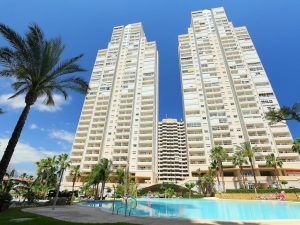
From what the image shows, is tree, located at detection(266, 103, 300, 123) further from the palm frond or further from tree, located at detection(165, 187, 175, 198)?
tree, located at detection(165, 187, 175, 198)

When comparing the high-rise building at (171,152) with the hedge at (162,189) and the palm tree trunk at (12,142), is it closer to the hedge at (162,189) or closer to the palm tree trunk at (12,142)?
the hedge at (162,189)

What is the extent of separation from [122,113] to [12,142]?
70183 mm

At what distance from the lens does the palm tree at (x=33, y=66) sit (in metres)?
13.6

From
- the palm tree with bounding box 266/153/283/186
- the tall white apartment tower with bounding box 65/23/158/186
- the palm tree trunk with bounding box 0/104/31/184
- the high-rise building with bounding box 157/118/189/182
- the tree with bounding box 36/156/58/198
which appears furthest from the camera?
the high-rise building with bounding box 157/118/189/182

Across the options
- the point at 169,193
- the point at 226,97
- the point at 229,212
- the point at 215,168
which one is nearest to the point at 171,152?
the point at 226,97

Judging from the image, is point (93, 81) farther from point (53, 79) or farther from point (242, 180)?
point (53, 79)

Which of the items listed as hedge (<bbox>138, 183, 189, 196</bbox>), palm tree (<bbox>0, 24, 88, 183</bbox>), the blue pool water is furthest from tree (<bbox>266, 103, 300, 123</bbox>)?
hedge (<bbox>138, 183, 189, 196</bbox>)

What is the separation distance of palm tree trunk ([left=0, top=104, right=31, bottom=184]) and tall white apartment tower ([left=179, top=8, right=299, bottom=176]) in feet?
185

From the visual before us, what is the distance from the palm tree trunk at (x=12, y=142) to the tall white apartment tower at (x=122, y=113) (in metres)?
59.2

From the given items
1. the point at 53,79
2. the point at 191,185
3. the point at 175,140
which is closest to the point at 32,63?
the point at 53,79

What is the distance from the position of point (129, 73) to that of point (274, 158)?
62.6m

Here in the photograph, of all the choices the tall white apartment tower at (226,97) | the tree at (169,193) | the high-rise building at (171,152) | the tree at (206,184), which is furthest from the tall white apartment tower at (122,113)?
the high-rise building at (171,152)

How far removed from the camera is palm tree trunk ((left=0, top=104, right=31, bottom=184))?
1255 cm

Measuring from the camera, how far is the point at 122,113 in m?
83.3
